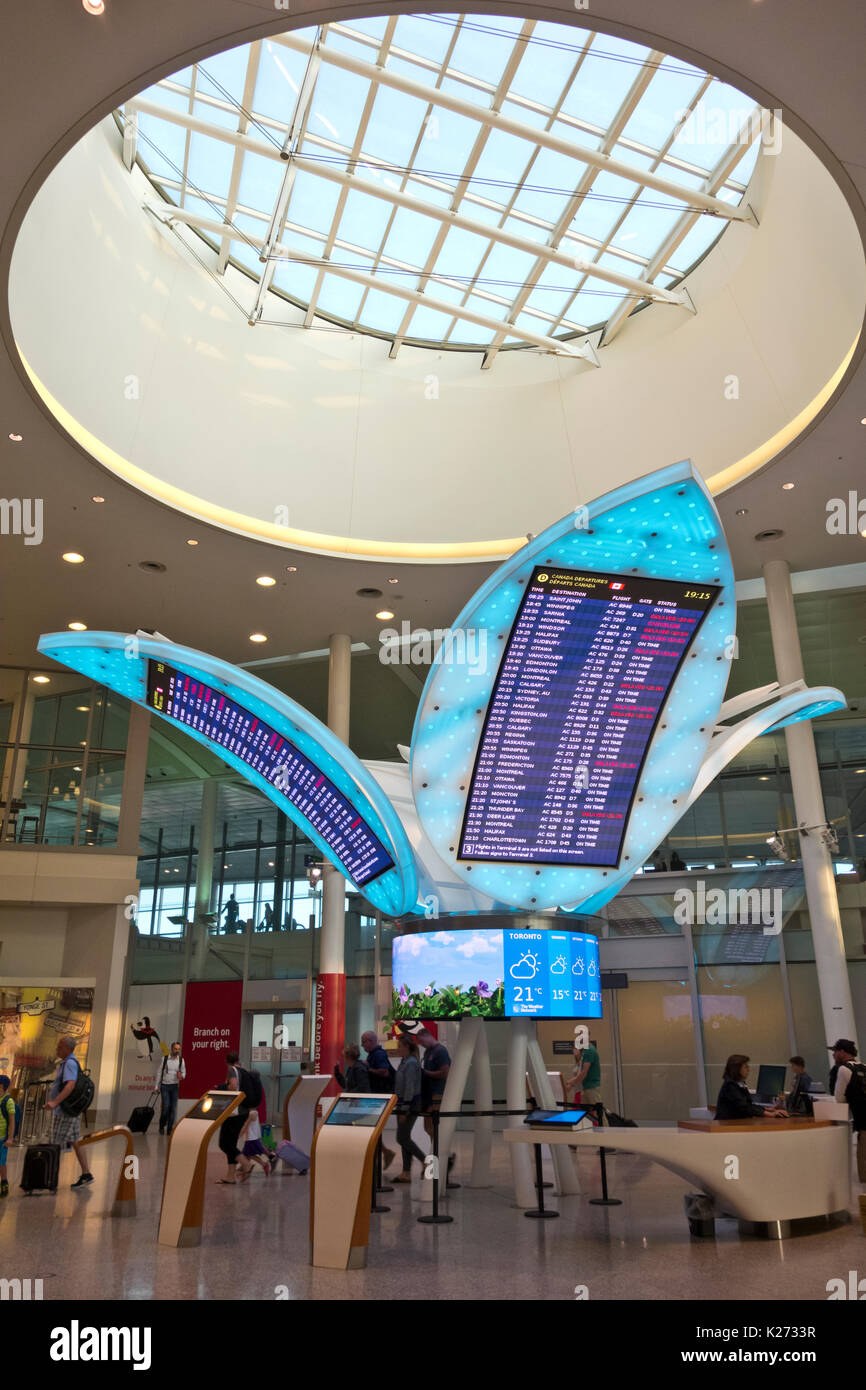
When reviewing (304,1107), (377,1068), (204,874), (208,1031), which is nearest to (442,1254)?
(377,1068)

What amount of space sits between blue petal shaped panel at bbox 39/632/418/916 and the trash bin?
409 centimetres

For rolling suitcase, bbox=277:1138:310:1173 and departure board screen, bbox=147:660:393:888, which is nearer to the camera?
departure board screen, bbox=147:660:393:888

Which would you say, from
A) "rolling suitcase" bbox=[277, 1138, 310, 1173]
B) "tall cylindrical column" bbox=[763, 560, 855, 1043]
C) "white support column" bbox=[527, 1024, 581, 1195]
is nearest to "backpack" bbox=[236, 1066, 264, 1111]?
"rolling suitcase" bbox=[277, 1138, 310, 1173]

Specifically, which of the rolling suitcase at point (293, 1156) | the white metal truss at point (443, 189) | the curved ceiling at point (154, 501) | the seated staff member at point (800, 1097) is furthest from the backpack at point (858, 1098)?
the white metal truss at point (443, 189)

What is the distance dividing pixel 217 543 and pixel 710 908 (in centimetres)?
1288

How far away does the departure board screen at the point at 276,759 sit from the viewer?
36.4 ft

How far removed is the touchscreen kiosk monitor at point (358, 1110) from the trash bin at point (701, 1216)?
2.68 meters

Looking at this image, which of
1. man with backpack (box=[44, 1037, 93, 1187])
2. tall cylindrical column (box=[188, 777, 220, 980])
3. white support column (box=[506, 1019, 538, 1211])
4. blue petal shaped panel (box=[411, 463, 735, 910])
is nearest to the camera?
blue petal shaped panel (box=[411, 463, 735, 910])

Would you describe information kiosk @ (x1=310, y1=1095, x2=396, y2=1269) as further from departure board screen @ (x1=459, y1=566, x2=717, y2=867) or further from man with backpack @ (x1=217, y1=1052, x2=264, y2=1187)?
man with backpack @ (x1=217, y1=1052, x2=264, y2=1187)

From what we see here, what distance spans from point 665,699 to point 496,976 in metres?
3.21

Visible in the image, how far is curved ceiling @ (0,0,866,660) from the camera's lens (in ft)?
28.0
